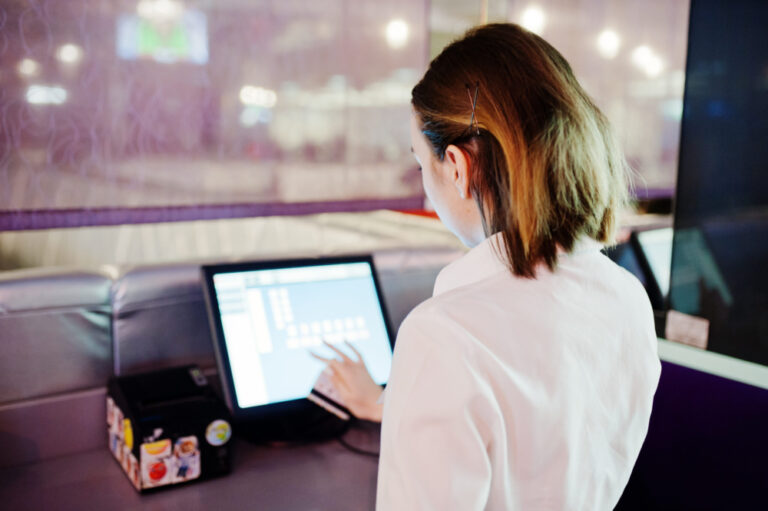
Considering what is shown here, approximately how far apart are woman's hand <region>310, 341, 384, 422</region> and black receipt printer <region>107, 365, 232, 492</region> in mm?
237

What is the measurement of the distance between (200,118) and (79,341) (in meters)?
0.60

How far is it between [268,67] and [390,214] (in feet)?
2.02

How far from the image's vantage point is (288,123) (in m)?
1.69

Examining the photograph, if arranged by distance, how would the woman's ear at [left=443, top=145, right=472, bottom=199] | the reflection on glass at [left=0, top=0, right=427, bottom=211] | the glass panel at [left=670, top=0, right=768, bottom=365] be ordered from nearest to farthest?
the woman's ear at [left=443, top=145, right=472, bottom=199] < the reflection on glass at [left=0, top=0, right=427, bottom=211] < the glass panel at [left=670, top=0, right=768, bottom=365]

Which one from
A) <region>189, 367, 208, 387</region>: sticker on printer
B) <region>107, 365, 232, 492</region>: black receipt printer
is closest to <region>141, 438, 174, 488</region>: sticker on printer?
<region>107, 365, 232, 492</region>: black receipt printer

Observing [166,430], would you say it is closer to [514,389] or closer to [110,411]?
[110,411]

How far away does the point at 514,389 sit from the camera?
645mm

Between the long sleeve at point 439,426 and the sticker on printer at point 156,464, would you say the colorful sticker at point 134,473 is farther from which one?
the long sleeve at point 439,426

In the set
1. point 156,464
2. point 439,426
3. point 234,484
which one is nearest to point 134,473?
point 156,464

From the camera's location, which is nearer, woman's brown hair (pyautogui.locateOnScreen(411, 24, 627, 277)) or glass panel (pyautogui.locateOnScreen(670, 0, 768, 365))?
woman's brown hair (pyautogui.locateOnScreen(411, 24, 627, 277))

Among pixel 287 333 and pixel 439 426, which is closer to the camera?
pixel 439 426

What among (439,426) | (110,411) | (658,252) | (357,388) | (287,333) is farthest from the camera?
(658,252)

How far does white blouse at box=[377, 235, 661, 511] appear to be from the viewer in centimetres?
63

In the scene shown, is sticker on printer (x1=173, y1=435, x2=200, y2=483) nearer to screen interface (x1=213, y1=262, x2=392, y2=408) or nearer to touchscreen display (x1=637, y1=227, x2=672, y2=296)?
screen interface (x1=213, y1=262, x2=392, y2=408)
